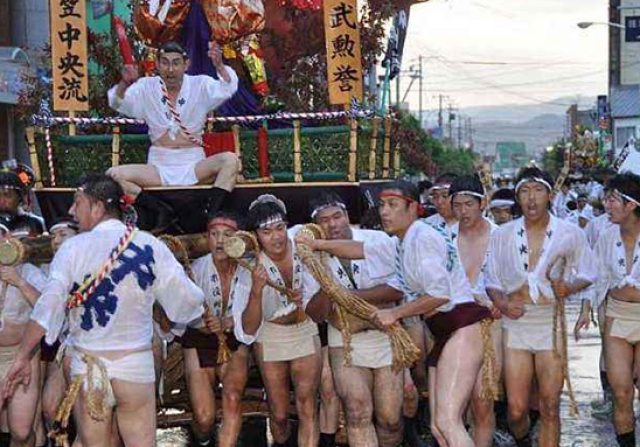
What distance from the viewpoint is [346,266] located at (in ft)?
27.2

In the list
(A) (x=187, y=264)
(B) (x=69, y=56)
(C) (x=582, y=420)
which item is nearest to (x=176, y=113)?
(B) (x=69, y=56)

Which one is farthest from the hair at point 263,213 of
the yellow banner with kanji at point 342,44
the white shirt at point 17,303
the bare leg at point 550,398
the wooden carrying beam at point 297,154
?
the yellow banner with kanji at point 342,44

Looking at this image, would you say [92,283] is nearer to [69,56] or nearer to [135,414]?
[135,414]

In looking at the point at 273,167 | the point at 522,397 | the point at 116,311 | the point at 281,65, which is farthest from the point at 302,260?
the point at 281,65

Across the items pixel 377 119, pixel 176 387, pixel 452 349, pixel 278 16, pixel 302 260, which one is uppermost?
pixel 278 16

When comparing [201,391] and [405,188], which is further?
[201,391]

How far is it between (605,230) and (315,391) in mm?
2745

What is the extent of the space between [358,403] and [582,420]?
3.54 m

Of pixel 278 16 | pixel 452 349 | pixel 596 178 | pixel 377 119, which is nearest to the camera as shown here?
pixel 452 349

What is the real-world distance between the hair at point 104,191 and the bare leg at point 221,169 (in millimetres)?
2414

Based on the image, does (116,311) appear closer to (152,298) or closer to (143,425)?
(152,298)

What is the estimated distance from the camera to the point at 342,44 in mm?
10484

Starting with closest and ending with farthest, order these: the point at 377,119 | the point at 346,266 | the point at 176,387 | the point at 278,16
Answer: the point at 346,266 < the point at 176,387 < the point at 377,119 < the point at 278,16

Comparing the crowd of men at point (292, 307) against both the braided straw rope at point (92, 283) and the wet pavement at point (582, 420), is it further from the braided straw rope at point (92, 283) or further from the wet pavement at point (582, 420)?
the wet pavement at point (582, 420)
